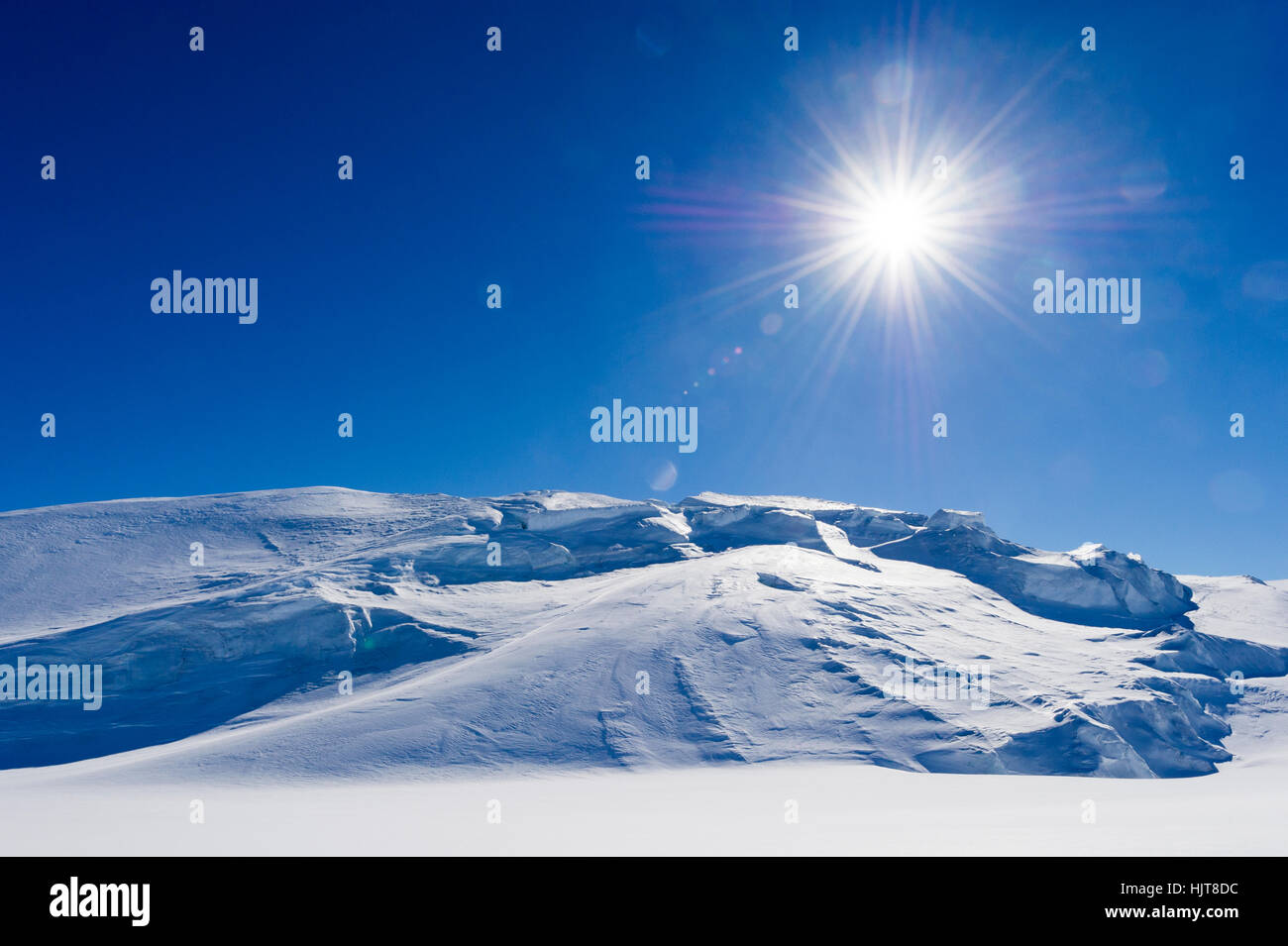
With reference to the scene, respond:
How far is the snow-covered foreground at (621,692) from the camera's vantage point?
15656 mm

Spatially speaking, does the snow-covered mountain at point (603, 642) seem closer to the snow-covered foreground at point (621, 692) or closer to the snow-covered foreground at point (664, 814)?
the snow-covered foreground at point (621, 692)

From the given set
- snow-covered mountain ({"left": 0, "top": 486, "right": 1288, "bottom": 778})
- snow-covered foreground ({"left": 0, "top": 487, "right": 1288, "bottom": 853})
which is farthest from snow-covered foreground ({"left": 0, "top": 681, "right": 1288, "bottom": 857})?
snow-covered mountain ({"left": 0, "top": 486, "right": 1288, "bottom": 778})

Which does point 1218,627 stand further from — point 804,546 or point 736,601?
point 736,601

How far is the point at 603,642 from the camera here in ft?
91.3

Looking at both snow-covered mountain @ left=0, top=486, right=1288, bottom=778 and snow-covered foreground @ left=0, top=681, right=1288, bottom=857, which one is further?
snow-covered mountain @ left=0, top=486, right=1288, bottom=778

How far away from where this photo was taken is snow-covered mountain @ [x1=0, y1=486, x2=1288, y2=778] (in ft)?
76.0

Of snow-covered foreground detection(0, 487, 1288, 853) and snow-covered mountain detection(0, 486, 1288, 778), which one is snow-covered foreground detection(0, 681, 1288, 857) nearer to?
snow-covered foreground detection(0, 487, 1288, 853)

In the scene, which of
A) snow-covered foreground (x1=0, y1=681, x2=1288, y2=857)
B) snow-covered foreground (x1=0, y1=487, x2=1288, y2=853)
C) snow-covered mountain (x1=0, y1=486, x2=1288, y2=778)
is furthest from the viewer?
snow-covered mountain (x1=0, y1=486, x2=1288, y2=778)

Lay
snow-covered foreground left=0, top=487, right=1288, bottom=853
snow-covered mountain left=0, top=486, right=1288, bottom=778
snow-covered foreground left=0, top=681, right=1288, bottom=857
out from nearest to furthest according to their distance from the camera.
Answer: snow-covered foreground left=0, top=681, right=1288, bottom=857 → snow-covered foreground left=0, top=487, right=1288, bottom=853 → snow-covered mountain left=0, top=486, right=1288, bottom=778

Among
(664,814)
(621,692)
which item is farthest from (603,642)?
(664,814)

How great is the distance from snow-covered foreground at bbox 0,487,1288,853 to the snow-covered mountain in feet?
0.45

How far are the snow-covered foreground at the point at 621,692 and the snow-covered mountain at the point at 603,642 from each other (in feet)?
0.45

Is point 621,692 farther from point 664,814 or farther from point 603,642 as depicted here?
point 664,814

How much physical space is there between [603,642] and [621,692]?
2956 mm
